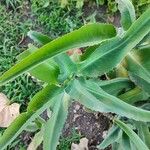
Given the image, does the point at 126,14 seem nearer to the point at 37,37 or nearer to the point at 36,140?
the point at 37,37

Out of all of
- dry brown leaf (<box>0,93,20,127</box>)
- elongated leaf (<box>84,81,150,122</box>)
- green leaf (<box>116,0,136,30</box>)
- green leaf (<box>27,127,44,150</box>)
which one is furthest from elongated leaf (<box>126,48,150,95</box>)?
dry brown leaf (<box>0,93,20,127</box>)

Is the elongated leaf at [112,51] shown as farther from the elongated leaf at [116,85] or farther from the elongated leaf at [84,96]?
the elongated leaf at [116,85]

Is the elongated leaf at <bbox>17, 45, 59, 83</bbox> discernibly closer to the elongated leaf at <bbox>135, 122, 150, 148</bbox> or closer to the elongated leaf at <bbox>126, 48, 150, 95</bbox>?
the elongated leaf at <bbox>126, 48, 150, 95</bbox>

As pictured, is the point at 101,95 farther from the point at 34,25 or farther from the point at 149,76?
the point at 34,25

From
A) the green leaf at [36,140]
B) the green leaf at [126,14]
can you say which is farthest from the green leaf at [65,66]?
the green leaf at [36,140]

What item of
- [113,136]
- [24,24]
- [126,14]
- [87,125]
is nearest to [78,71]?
[126,14]
